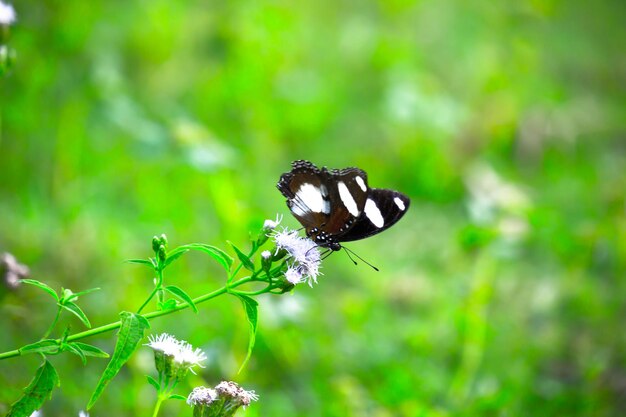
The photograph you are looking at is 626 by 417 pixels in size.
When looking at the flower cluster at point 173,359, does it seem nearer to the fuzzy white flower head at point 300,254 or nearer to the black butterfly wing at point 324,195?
the fuzzy white flower head at point 300,254

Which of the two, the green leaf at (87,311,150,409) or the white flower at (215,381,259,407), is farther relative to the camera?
the white flower at (215,381,259,407)

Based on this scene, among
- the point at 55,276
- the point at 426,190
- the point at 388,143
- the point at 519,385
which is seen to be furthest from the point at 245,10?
the point at 519,385

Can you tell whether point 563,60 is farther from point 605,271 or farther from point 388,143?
point 605,271

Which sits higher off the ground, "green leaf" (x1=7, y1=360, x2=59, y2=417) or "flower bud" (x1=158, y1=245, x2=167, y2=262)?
"flower bud" (x1=158, y1=245, x2=167, y2=262)

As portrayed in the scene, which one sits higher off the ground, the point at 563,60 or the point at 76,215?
the point at 563,60

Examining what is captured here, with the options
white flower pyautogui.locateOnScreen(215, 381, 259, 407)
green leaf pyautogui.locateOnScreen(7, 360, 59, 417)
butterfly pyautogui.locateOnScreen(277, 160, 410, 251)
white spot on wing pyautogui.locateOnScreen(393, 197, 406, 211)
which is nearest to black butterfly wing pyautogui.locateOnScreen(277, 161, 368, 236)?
butterfly pyautogui.locateOnScreen(277, 160, 410, 251)

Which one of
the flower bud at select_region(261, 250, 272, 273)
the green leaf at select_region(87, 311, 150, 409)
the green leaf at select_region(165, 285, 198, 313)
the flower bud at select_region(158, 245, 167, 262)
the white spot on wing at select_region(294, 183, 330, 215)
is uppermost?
the white spot on wing at select_region(294, 183, 330, 215)

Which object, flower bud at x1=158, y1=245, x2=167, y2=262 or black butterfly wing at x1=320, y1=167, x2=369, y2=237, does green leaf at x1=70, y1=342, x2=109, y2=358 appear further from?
black butterfly wing at x1=320, y1=167, x2=369, y2=237
